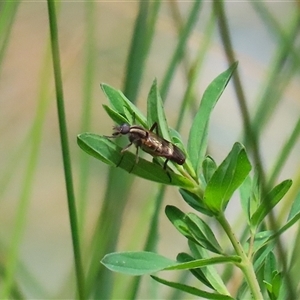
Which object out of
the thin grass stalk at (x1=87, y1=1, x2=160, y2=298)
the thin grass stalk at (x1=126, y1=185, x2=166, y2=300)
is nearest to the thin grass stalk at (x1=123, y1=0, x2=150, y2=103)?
the thin grass stalk at (x1=87, y1=1, x2=160, y2=298)

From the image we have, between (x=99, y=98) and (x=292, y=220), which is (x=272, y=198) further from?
(x=99, y=98)

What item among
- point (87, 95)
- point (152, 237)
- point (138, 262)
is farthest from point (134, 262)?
point (87, 95)

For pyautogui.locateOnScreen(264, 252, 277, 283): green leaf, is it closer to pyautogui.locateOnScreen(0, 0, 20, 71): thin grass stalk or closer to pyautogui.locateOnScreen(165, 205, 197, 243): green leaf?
pyautogui.locateOnScreen(165, 205, 197, 243): green leaf

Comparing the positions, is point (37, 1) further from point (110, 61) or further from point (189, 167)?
point (189, 167)

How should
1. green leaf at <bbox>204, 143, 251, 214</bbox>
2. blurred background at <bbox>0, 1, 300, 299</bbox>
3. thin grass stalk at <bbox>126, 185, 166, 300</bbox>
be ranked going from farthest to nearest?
1. blurred background at <bbox>0, 1, 300, 299</bbox>
2. thin grass stalk at <bbox>126, 185, 166, 300</bbox>
3. green leaf at <bbox>204, 143, 251, 214</bbox>

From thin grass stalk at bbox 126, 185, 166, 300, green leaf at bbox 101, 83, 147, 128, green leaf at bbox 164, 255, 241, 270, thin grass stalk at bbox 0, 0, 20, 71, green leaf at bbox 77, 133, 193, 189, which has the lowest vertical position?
thin grass stalk at bbox 126, 185, 166, 300

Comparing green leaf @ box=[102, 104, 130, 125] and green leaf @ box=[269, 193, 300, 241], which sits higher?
green leaf @ box=[102, 104, 130, 125]

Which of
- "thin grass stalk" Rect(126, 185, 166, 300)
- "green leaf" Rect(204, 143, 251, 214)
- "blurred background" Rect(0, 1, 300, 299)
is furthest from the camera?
"blurred background" Rect(0, 1, 300, 299)

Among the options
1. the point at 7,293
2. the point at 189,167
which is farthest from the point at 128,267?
the point at 7,293
